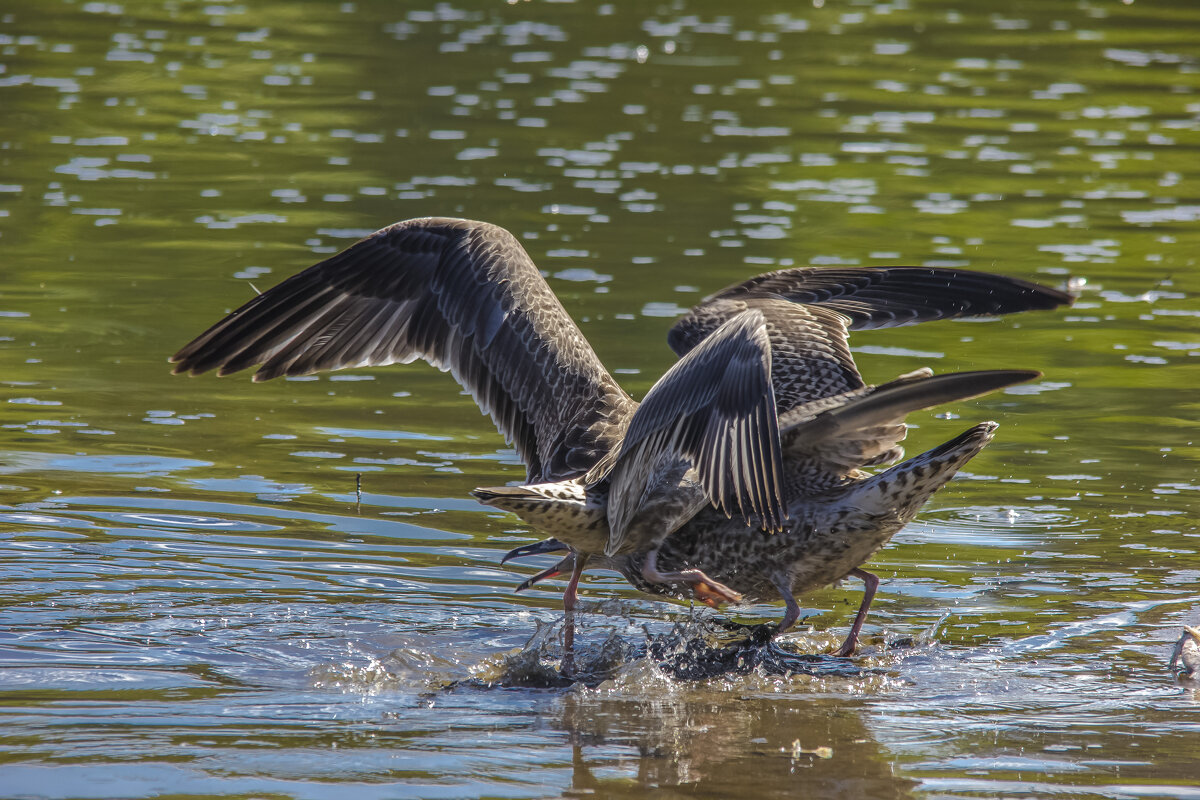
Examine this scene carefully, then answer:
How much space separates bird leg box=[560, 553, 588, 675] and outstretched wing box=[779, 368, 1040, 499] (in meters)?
0.97

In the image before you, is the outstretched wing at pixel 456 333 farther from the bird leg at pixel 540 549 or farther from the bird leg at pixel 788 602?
the bird leg at pixel 788 602

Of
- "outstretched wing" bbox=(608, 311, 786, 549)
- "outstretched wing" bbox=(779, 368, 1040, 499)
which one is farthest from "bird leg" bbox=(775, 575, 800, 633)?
"outstretched wing" bbox=(608, 311, 786, 549)

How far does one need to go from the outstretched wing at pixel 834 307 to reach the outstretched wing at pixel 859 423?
0.93 ft

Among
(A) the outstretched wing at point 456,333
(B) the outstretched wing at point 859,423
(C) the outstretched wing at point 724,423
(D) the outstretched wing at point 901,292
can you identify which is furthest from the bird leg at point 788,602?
(D) the outstretched wing at point 901,292

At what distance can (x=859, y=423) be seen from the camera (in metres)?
6.39

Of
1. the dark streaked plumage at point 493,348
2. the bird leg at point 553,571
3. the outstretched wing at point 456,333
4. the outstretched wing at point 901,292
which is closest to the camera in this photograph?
the dark streaked plumage at point 493,348

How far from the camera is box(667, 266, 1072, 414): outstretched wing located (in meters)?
7.17

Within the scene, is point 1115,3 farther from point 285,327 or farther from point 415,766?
point 415,766

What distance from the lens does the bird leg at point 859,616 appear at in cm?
680

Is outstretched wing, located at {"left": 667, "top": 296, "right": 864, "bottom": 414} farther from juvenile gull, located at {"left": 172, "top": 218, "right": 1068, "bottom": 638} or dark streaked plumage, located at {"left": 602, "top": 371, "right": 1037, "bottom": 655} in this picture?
dark streaked plumage, located at {"left": 602, "top": 371, "right": 1037, "bottom": 655}

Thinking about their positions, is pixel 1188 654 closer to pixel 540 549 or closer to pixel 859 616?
pixel 859 616

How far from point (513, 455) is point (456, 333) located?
1.42m

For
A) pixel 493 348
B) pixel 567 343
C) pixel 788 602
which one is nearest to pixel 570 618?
pixel 788 602

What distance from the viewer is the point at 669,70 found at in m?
21.9
